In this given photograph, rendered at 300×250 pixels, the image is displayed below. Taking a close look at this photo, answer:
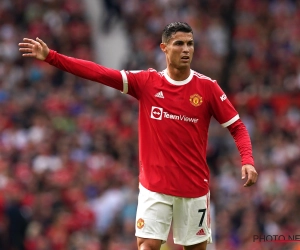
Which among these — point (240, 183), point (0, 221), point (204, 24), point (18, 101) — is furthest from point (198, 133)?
point (204, 24)

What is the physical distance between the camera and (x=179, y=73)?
8461 mm

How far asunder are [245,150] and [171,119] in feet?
2.43

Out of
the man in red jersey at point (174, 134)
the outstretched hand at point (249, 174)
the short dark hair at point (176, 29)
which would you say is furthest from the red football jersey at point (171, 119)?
the outstretched hand at point (249, 174)

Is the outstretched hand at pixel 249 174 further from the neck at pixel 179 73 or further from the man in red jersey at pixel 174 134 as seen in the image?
the neck at pixel 179 73

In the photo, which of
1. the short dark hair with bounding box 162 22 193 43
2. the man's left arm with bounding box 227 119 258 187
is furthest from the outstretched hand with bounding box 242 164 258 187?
the short dark hair with bounding box 162 22 193 43

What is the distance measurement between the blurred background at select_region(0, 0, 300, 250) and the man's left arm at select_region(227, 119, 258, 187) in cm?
264

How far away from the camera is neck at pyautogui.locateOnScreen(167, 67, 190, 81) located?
8453 mm

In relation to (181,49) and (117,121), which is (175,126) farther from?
(117,121)

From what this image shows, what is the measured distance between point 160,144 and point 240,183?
6.62 m

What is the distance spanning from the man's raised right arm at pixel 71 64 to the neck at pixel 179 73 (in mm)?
484

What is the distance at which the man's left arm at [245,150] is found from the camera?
26.3 feet

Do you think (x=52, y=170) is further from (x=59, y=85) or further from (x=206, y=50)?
(x=206, y=50)

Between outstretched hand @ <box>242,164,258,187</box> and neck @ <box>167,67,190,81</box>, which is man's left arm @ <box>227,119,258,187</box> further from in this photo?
→ neck @ <box>167,67,190,81</box>

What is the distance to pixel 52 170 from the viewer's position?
15406mm
